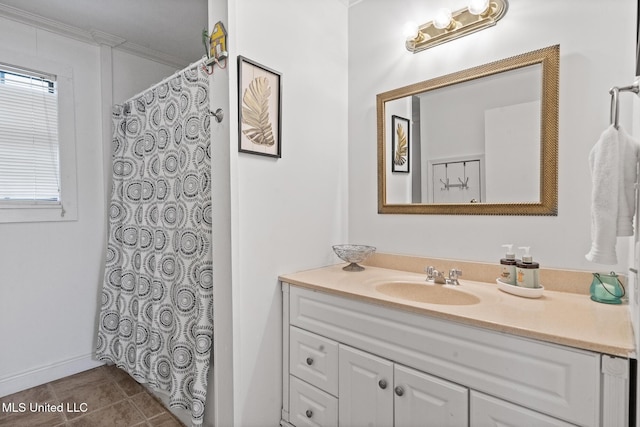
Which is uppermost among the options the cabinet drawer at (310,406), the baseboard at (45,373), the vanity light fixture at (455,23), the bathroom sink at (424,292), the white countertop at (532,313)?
the vanity light fixture at (455,23)

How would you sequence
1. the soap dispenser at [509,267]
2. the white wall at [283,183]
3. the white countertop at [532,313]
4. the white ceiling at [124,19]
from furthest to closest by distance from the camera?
1. the white ceiling at [124,19]
2. the white wall at [283,183]
3. the soap dispenser at [509,267]
4. the white countertop at [532,313]

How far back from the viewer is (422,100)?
167 centimetres

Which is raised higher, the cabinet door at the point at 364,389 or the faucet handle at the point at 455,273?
the faucet handle at the point at 455,273

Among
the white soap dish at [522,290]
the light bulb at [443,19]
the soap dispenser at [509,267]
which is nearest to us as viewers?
the white soap dish at [522,290]

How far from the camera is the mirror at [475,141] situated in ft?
4.34

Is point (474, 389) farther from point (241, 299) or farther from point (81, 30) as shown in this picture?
point (81, 30)

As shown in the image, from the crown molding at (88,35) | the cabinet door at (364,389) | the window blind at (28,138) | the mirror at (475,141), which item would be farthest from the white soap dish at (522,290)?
the crown molding at (88,35)

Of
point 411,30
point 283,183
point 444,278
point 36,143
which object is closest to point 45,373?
point 36,143

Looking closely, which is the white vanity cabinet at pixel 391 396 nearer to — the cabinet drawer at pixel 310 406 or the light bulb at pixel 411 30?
the cabinet drawer at pixel 310 406

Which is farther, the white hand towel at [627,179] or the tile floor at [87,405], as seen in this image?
the tile floor at [87,405]

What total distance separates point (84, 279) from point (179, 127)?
1.43 metres

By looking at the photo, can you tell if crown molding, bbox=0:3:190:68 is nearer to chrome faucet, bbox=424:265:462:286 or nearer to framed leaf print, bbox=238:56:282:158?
framed leaf print, bbox=238:56:282:158

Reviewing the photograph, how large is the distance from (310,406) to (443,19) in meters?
1.98

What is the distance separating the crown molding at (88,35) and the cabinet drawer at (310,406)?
104 inches
